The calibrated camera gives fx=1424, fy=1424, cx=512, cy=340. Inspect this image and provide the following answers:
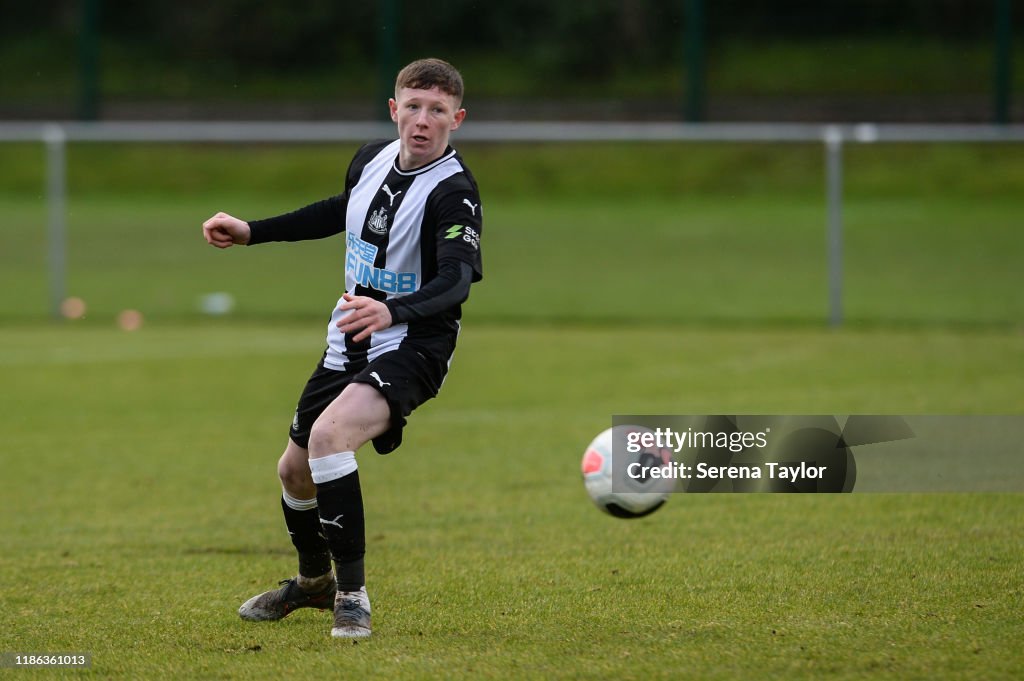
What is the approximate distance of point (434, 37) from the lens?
73.3 feet

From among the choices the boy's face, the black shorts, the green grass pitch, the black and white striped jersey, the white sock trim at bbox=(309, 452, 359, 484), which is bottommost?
the green grass pitch

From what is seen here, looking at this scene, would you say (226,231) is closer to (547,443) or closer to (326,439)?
(326,439)

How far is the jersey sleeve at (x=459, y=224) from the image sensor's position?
16.6ft

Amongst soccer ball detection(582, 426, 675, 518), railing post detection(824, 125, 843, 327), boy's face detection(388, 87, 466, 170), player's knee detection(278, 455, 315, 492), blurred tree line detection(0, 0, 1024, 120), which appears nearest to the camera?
boy's face detection(388, 87, 466, 170)

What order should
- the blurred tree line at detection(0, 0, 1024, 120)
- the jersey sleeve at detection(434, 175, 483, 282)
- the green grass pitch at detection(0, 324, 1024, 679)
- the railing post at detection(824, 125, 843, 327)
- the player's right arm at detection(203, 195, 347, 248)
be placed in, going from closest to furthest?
the green grass pitch at detection(0, 324, 1024, 679) < the jersey sleeve at detection(434, 175, 483, 282) < the player's right arm at detection(203, 195, 347, 248) < the railing post at detection(824, 125, 843, 327) < the blurred tree line at detection(0, 0, 1024, 120)

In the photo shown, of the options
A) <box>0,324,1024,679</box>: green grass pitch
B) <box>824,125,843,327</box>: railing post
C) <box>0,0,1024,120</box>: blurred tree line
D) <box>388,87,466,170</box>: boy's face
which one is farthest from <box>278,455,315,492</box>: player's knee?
<box>0,0,1024,120</box>: blurred tree line

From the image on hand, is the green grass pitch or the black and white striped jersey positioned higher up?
the black and white striped jersey

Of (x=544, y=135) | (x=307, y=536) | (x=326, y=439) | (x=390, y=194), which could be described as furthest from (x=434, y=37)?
(x=326, y=439)

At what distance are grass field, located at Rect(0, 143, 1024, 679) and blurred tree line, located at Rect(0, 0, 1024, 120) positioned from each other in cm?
188

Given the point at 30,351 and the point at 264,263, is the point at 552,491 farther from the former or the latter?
the point at 264,263

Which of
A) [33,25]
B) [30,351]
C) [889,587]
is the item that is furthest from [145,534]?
[33,25]

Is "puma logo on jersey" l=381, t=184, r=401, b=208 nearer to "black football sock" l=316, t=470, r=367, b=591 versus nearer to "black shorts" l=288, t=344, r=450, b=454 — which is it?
"black shorts" l=288, t=344, r=450, b=454

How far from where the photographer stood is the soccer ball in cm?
591

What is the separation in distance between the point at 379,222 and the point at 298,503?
1120 millimetres
